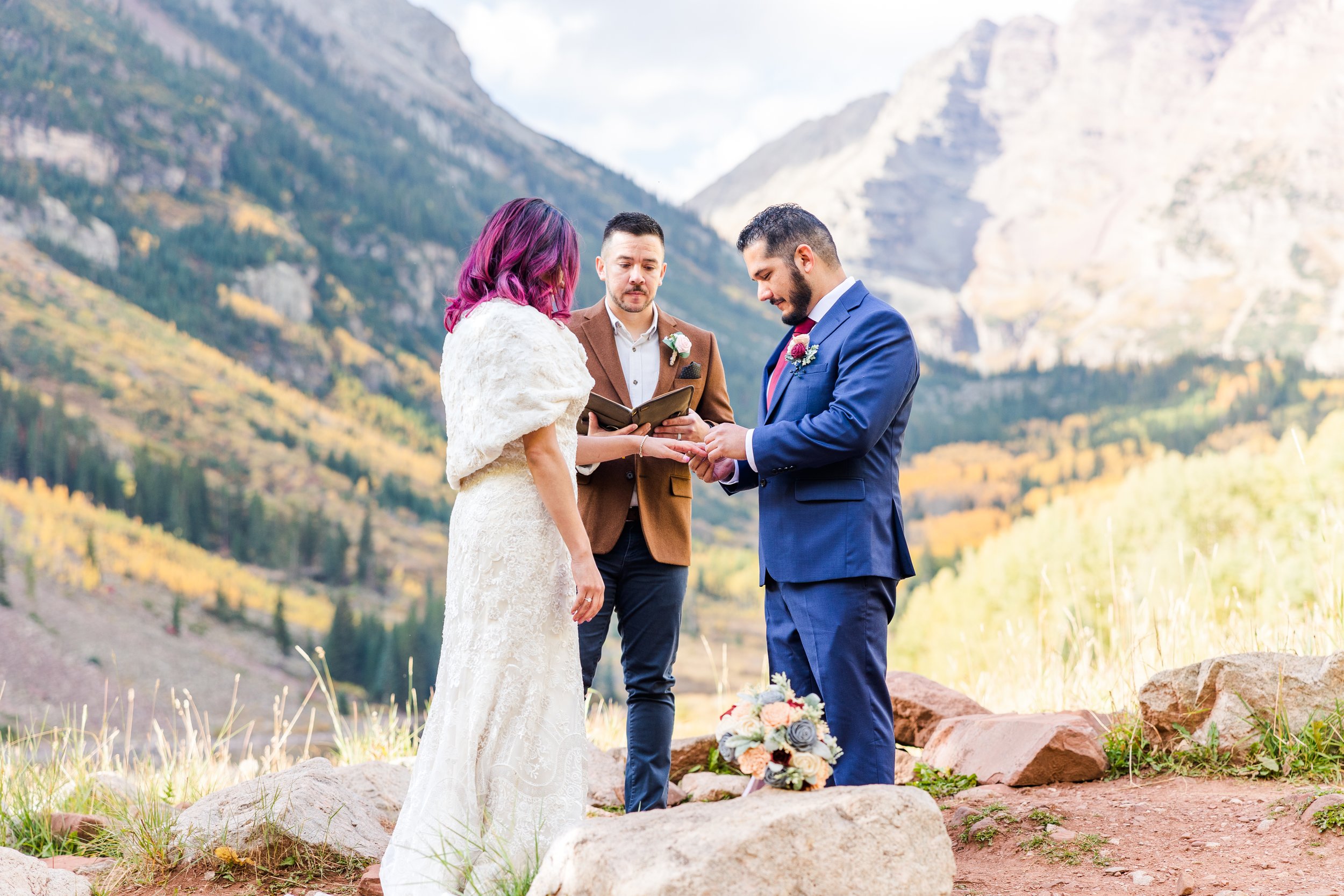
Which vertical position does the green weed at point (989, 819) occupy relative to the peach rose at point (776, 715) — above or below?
below

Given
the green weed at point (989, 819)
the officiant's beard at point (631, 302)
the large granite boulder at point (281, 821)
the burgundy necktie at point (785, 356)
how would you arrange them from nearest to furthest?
the burgundy necktie at point (785, 356)
the green weed at point (989, 819)
the large granite boulder at point (281, 821)
the officiant's beard at point (631, 302)

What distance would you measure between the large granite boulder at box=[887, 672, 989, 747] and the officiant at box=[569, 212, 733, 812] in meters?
1.87

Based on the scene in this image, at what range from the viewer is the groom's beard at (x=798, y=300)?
3.32m

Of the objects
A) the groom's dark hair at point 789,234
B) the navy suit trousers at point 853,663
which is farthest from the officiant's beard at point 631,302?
the navy suit trousers at point 853,663

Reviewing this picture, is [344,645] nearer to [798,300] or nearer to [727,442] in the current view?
[727,442]

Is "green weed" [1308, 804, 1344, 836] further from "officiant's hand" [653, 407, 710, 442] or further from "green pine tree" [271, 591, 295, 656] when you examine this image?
"green pine tree" [271, 591, 295, 656]

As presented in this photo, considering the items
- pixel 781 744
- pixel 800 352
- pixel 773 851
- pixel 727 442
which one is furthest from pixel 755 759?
pixel 800 352

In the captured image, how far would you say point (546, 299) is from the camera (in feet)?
Result: 9.92

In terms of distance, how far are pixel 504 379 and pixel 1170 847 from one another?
103 inches

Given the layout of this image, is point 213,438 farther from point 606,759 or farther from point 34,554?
point 606,759

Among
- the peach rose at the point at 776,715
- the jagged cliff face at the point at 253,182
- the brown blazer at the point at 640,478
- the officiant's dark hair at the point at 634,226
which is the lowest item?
the peach rose at the point at 776,715

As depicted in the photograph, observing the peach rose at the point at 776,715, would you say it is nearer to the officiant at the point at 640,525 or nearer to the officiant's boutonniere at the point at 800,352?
the officiant's boutonniere at the point at 800,352

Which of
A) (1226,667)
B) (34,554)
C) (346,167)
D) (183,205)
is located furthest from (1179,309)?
(1226,667)

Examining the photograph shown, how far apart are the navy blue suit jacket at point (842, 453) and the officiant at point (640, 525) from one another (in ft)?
2.04
